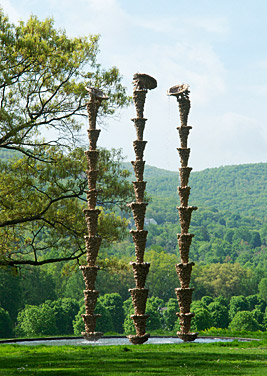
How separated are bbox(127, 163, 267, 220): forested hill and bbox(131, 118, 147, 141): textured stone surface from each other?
342ft

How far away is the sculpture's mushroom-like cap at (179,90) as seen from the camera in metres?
16.5

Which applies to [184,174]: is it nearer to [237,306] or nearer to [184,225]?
[184,225]

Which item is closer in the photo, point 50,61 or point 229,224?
point 50,61

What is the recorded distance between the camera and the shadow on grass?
9.17 metres

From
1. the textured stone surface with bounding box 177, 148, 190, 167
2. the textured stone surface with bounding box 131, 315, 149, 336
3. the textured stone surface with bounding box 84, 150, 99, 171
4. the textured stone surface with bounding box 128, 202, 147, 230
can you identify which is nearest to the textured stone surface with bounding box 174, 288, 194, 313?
the textured stone surface with bounding box 131, 315, 149, 336

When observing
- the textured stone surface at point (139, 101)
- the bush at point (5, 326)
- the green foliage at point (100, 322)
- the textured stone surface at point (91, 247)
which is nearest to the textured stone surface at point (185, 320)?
the textured stone surface at point (91, 247)

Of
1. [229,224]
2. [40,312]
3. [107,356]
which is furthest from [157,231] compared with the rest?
[107,356]

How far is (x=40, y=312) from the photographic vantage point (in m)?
36.9

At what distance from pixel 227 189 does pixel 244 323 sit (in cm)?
10119

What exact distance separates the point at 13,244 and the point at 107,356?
26.3 feet

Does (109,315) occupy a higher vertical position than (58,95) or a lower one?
lower

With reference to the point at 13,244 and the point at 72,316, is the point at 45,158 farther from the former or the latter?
the point at 72,316

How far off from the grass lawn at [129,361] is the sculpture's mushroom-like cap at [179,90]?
24.7 feet

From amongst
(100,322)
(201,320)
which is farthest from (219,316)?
(100,322)
